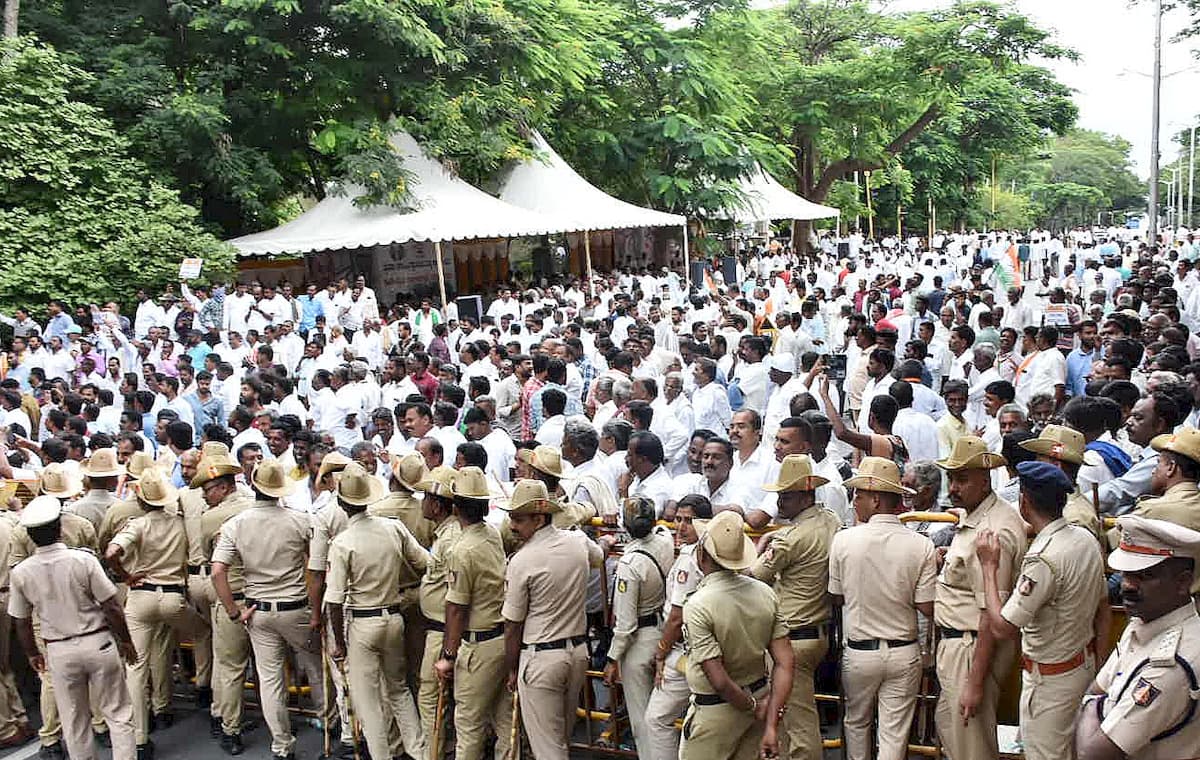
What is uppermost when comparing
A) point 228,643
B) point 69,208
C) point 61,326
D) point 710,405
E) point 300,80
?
point 300,80

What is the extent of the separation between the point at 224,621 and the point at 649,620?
9.08 ft

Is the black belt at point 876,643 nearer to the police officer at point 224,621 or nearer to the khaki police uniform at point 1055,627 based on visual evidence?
the khaki police uniform at point 1055,627

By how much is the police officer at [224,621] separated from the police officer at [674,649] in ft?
8.86

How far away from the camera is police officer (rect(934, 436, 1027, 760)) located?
461 centimetres

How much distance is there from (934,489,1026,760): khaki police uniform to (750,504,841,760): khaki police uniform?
1.91ft

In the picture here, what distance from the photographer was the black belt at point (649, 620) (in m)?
5.40

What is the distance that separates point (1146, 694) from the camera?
3.14 m

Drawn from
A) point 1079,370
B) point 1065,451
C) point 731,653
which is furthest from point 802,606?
point 1079,370

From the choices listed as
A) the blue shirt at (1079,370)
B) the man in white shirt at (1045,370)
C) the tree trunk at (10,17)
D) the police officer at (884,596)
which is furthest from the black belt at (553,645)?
the tree trunk at (10,17)

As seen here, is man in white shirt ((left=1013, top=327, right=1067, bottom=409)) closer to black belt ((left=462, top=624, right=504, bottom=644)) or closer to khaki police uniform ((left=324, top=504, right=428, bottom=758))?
black belt ((left=462, top=624, right=504, bottom=644))

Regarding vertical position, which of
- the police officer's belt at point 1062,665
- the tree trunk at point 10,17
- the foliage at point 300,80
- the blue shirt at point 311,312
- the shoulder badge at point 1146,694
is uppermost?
the tree trunk at point 10,17

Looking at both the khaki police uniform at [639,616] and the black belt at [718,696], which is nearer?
the black belt at [718,696]

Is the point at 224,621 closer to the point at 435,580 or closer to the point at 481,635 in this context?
the point at 435,580

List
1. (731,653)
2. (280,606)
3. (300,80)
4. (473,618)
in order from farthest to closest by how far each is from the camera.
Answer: (300,80) → (280,606) → (473,618) → (731,653)
